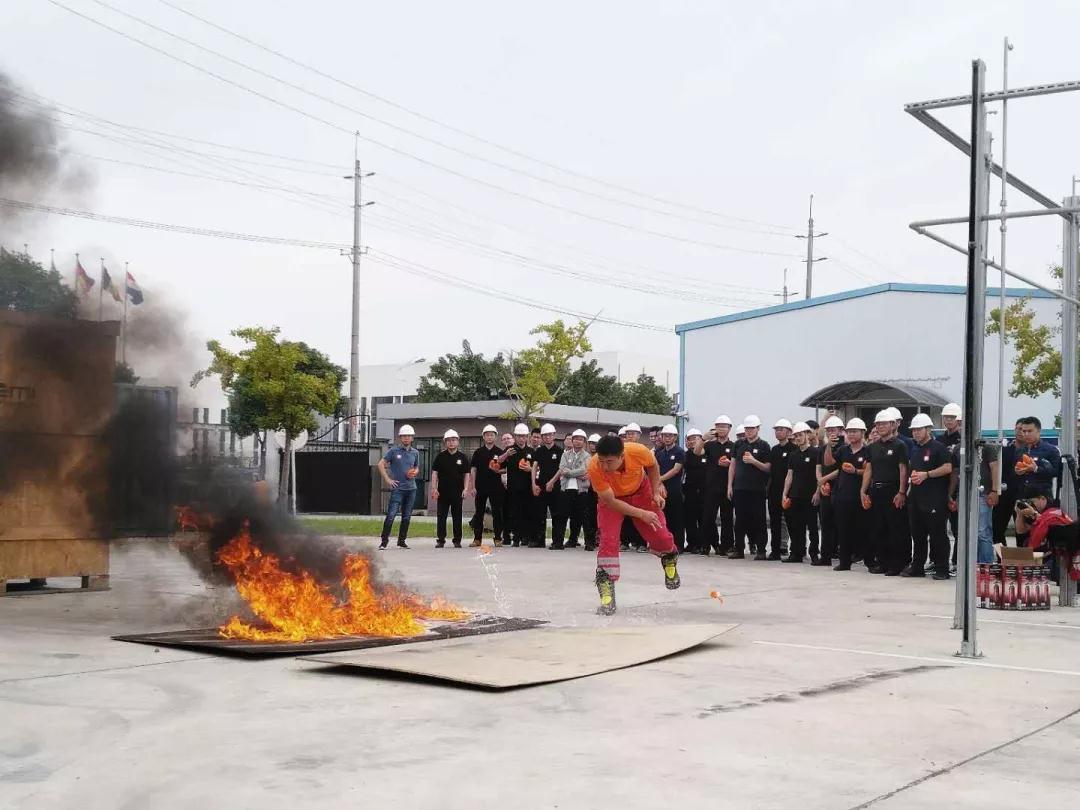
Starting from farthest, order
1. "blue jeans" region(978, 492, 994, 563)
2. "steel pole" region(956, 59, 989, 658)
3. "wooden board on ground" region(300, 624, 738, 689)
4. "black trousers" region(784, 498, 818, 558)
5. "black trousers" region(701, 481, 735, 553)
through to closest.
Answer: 1. "black trousers" region(701, 481, 735, 553)
2. "black trousers" region(784, 498, 818, 558)
3. "blue jeans" region(978, 492, 994, 563)
4. "steel pole" region(956, 59, 989, 658)
5. "wooden board on ground" region(300, 624, 738, 689)

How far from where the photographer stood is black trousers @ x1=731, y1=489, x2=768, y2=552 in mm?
16688

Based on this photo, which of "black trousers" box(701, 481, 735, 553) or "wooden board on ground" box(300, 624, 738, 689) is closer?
"wooden board on ground" box(300, 624, 738, 689)

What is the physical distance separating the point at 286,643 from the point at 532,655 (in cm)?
159

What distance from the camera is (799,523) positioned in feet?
53.1

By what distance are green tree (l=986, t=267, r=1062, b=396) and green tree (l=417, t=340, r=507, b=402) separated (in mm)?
32664

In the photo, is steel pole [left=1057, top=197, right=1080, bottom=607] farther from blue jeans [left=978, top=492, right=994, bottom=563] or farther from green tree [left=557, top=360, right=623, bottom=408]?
green tree [left=557, top=360, right=623, bottom=408]

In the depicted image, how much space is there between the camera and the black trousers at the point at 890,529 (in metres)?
14.3

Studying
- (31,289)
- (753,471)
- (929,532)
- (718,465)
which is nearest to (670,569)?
(929,532)

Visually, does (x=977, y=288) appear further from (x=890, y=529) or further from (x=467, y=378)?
(x=467, y=378)

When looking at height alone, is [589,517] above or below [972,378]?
below

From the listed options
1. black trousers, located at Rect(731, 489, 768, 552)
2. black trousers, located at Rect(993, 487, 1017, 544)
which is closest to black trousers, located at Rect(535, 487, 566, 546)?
black trousers, located at Rect(731, 489, 768, 552)

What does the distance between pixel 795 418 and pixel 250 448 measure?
21935 mm

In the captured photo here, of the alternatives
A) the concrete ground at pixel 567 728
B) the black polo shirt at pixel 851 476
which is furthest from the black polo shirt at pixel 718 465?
the concrete ground at pixel 567 728

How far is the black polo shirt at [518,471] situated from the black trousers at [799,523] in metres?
4.39
